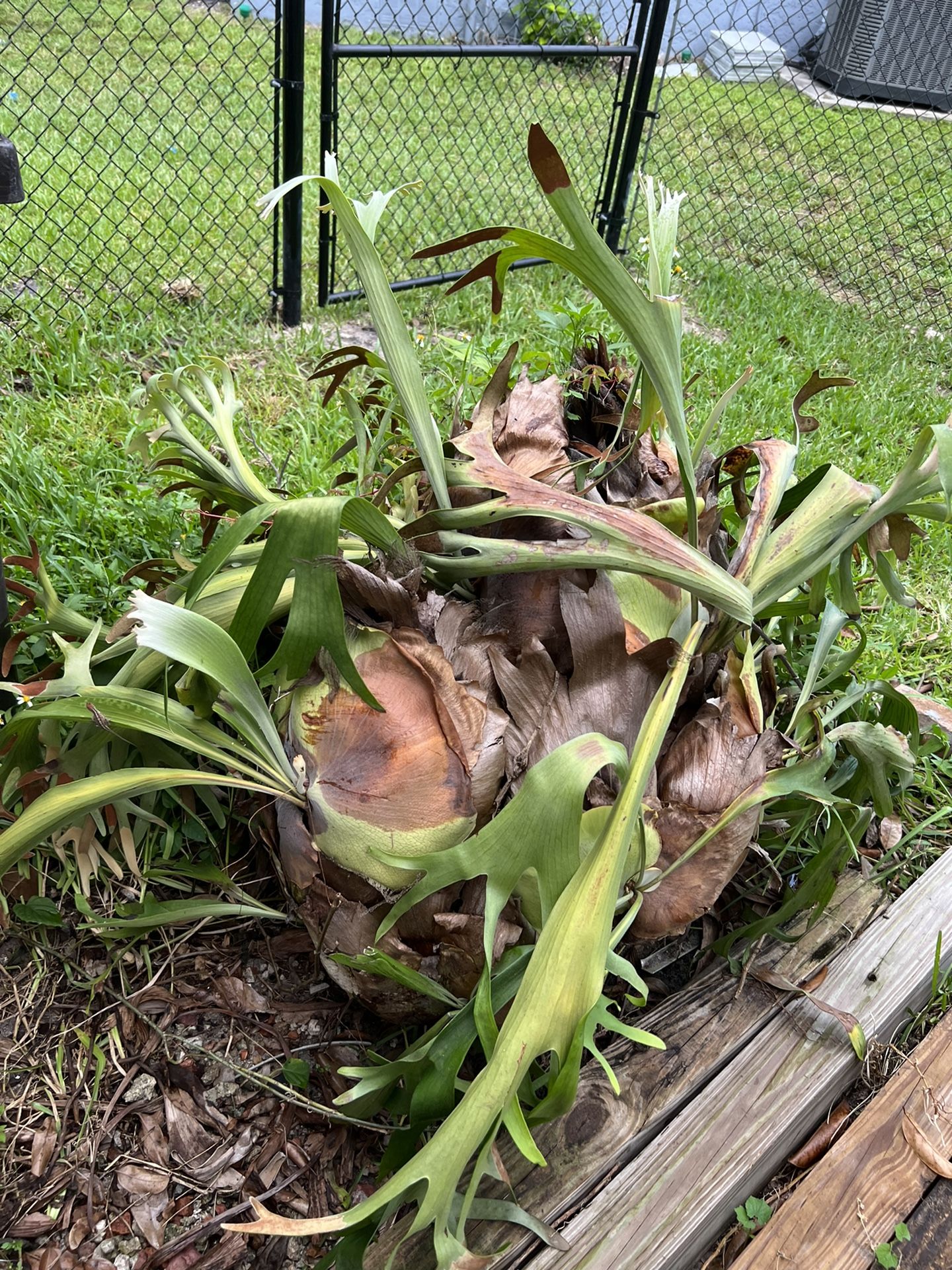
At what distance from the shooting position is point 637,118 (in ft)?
10.8

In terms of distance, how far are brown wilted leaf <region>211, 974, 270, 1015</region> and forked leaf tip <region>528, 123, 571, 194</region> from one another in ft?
3.01

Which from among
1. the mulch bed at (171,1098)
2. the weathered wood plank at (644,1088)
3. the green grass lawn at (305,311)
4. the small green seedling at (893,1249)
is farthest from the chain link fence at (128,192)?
the small green seedling at (893,1249)

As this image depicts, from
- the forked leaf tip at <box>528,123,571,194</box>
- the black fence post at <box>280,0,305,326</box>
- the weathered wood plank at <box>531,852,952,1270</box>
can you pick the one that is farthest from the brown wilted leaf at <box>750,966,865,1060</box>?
the black fence post at <box>280,0,305,326</box>

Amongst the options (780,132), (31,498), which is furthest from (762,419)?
(780,132)

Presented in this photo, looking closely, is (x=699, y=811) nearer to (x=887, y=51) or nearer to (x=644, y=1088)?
(x=644, y=1088)

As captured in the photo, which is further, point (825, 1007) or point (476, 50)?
point (476, 50)

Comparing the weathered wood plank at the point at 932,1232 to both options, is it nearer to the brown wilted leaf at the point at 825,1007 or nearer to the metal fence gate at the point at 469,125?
the brown wilted leaf at the point at 825,1007

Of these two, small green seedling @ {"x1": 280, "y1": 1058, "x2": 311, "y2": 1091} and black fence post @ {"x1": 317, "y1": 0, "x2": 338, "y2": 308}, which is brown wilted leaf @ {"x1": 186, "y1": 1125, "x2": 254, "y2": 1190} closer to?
small green seedling @ {"x1": 280, "y1": 1058, "x2": 311, "y2": 1091}

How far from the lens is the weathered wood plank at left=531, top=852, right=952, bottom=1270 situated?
2.96 ft

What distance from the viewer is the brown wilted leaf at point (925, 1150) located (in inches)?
40.4

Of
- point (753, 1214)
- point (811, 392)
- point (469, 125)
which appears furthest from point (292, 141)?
point (469, 125)

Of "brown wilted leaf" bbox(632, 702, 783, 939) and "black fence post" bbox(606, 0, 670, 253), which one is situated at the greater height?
"black fence post" bbox(606, 0, 670, 253)

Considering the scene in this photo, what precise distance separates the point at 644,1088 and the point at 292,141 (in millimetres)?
2444

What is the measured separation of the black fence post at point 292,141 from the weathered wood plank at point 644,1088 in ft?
6.93
